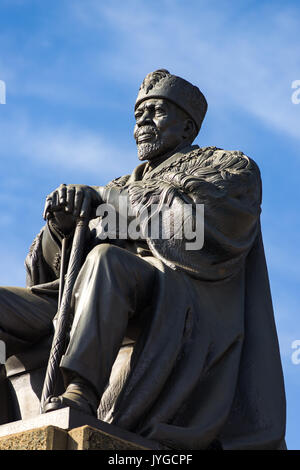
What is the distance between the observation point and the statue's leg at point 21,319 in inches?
320

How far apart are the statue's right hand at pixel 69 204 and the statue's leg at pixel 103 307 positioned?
0.67 meters

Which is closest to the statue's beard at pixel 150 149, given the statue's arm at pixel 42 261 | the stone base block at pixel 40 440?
the statue's arm at pixel 42 261

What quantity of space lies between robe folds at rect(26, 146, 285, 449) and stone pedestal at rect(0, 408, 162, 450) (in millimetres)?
421

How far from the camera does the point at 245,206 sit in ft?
27.6

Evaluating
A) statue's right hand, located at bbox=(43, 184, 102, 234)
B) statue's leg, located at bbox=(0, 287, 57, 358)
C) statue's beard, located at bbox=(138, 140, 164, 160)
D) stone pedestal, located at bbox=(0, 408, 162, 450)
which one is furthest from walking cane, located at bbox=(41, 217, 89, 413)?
statue's beard, located at bbox=(138, 140, 164, 160)

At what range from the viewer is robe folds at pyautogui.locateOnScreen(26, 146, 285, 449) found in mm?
7453

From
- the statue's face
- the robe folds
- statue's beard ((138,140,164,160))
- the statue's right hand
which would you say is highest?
the statue's face

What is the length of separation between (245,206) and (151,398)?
1801 millimetres

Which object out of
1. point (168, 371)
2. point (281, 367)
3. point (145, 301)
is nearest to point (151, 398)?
point (168, 371)

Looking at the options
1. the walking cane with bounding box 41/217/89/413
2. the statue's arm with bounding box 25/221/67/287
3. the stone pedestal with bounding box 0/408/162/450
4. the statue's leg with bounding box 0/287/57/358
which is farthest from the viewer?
the statue's arm with bounding box 25/221/67/287

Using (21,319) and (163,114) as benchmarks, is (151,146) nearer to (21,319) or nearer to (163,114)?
(163,114)

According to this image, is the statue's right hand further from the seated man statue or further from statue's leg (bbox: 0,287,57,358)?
statue's leg (bbox: 0,287,57,358)

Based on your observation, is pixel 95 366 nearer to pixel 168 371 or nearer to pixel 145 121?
pixel 168 371
